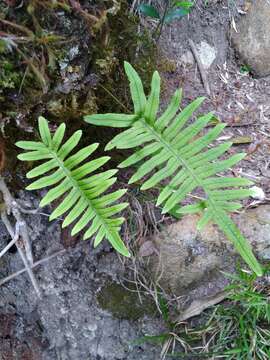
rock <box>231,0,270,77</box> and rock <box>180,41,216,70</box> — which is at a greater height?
rock <box>231,0,270,77</box>

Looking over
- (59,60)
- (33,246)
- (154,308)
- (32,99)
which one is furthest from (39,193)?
(154,308)

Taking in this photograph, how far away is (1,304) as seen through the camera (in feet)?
7.11

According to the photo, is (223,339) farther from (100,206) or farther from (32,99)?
(32,99)

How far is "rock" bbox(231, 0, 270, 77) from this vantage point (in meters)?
2.65

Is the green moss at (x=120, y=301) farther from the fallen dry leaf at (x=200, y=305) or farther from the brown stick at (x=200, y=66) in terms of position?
the brown stick at (x=200, y=66)

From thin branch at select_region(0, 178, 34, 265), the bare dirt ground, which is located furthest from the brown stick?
thin branch at select_region(0, 178, 34, 265)

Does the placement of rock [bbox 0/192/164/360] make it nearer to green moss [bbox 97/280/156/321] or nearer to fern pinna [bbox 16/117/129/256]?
green moss [bbox 97/280/156/321]

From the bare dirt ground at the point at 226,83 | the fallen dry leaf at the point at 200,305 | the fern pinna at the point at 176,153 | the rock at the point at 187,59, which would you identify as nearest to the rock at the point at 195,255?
the fallen dry leaf at the point at 200,305

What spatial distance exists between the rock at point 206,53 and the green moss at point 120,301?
1.29 m

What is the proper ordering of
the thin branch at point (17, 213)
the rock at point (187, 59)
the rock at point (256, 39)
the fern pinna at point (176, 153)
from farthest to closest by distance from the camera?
the rock at point (256, 39) < the rock at point (187, 59) < the thin branch at point (17, 213) < the fern pinna at point (176, 153)

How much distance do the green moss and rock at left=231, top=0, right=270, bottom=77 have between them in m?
1.45

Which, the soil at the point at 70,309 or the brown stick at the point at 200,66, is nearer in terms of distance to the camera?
the soil at the point at 70,309

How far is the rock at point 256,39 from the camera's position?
2.65 m

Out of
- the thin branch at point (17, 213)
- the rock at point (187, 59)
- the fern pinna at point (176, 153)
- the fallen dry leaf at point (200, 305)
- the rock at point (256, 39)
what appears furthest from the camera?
the rock at point (256, 39)
